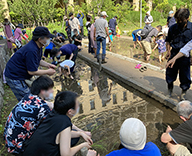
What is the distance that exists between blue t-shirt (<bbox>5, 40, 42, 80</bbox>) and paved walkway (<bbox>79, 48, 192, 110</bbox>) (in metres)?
3.20

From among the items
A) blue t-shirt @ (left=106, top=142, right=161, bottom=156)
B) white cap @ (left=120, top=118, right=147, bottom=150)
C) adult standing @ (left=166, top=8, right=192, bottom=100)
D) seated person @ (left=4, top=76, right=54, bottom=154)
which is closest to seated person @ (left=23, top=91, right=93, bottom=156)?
seated person @ (left=4, top=76, right=54, bottom=154)

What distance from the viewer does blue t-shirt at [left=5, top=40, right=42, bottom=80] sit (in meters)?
2.77

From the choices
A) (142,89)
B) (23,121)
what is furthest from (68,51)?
(23,121)

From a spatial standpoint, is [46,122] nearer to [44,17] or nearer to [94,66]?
[94,66]

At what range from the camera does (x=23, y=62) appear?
2863 mm

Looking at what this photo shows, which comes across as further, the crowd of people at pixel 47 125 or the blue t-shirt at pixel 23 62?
the blue t-shirt at pixel 23 62

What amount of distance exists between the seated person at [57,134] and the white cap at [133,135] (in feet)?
2.43

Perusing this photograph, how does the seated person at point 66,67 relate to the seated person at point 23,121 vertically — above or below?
below

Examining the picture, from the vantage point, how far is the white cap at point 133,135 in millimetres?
1442

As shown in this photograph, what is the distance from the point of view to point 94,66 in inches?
312

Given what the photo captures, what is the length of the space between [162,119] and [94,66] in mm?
4778

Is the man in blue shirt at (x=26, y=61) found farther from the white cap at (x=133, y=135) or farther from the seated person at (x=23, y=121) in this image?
the white cap at (x=133, y=135)

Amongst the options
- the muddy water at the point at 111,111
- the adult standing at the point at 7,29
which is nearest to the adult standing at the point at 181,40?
the muddy water at the point at 111,111

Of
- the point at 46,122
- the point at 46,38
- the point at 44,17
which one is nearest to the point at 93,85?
the point at 46,38
